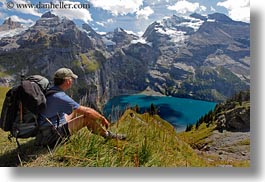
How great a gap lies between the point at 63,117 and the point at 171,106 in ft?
5.41

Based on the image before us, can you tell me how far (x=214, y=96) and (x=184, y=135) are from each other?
606 millimetres

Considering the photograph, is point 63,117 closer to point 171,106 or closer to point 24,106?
point 24,106

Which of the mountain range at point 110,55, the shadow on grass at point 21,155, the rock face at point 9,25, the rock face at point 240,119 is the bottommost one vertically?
the shadow on grass at point 21,155

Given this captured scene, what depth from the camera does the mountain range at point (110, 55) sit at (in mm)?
3752

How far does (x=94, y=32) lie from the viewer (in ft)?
13.7

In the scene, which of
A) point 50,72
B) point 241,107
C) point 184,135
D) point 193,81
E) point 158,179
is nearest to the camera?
point 158,179

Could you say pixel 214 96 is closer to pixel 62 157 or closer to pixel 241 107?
pixel 241 107

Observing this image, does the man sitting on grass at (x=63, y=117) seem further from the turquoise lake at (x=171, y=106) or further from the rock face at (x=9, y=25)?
the rock face at (x=9, y=25)

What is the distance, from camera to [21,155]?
10.1ft

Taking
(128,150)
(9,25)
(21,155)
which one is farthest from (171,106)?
(9,25)

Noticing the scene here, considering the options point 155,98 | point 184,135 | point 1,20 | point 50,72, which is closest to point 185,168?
point 184,135

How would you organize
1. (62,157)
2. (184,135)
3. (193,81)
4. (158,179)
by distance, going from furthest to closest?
(193,81), (184,135), (158,179), (62,157)

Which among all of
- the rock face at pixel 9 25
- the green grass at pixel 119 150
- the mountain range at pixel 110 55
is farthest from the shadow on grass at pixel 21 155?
the rock face at pixel 9 25

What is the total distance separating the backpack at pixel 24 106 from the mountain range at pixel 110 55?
1.88 ft
